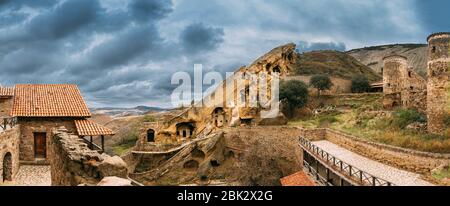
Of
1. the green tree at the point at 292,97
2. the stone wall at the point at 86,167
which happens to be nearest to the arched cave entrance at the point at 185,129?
the green tree at the point at 292,97

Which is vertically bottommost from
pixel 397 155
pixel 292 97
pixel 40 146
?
pixel 397 155

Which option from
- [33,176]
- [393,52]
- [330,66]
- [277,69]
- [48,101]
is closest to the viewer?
[33,176]

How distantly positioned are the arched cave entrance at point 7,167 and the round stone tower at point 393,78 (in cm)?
2678

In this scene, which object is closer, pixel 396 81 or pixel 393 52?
pixel 396 81

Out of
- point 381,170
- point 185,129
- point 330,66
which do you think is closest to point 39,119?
point 381,170

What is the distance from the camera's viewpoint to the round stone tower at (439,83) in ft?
52.6

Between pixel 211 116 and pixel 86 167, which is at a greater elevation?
pixel 86 167

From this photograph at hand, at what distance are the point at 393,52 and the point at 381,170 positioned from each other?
6187 cm

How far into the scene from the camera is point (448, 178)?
10766 millimetres

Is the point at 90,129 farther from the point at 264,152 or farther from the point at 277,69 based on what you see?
the point at 277,69

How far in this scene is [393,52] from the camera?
67938 millimetres

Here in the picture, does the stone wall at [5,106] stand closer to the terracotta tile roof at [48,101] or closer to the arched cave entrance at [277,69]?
the terracotta tile roof at [48,101]
